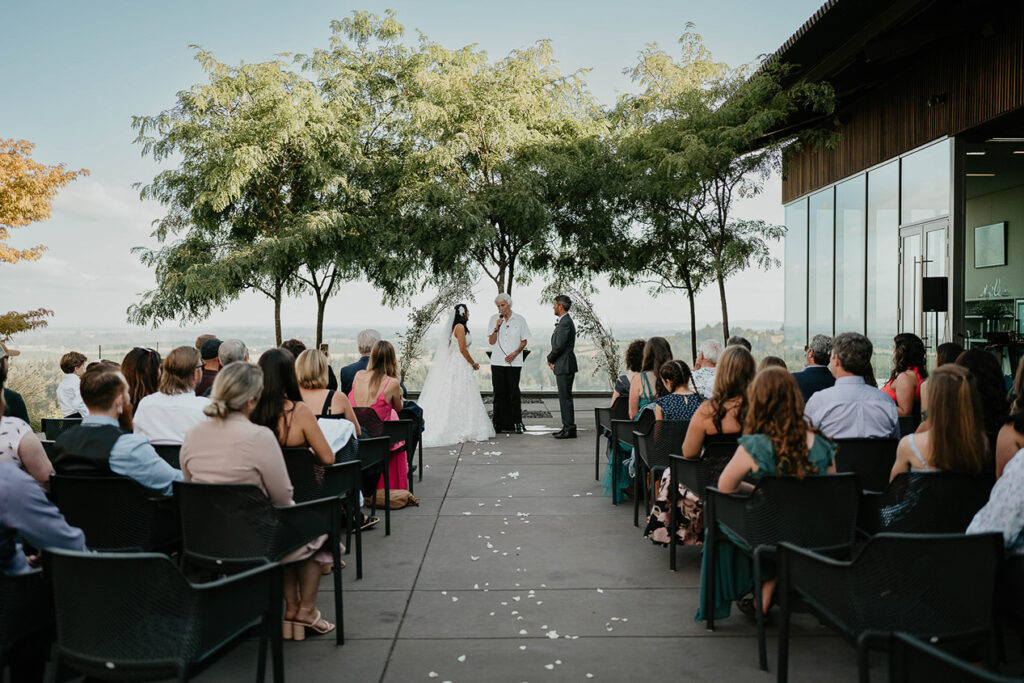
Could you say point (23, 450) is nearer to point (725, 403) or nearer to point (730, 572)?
point (730, 572)

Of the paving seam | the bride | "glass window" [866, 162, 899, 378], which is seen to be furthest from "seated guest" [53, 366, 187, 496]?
"glass window" [866, 162, 899, 378]

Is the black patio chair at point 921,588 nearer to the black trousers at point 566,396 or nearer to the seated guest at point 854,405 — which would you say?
the seated guest at point 854,405

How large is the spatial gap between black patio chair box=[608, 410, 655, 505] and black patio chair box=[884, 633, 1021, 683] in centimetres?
369

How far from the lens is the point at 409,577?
4.68 m

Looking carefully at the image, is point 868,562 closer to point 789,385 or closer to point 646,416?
point 789,385

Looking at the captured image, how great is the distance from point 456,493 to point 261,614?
14.7 ft

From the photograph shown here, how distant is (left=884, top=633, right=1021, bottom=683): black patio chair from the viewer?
152 cm

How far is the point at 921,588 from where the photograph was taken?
231 centimetres

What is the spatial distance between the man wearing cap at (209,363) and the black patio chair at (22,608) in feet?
11.8

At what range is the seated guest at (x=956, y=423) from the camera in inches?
124

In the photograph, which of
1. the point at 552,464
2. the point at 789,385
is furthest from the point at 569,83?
the point at 789,385

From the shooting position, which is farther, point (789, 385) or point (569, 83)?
point (569, 83)

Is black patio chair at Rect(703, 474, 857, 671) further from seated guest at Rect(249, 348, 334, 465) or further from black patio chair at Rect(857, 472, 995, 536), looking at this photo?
seated guest at Rect(249, 348, 334, 465)

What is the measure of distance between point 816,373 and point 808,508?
9.31 ft
